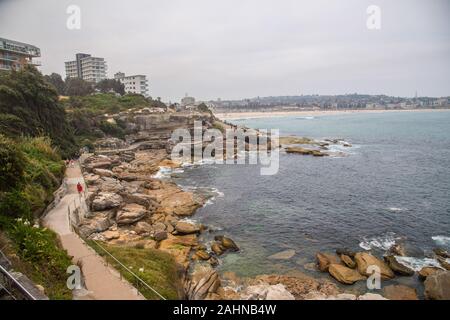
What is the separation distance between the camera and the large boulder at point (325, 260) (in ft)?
64.8

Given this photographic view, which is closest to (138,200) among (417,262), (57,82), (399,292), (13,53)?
(399,292)

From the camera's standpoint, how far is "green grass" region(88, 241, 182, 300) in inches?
537

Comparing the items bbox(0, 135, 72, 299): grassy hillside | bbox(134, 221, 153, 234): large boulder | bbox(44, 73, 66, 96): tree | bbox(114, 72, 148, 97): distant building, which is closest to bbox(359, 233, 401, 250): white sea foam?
bbox(134, 221, 153, 234): large boulder

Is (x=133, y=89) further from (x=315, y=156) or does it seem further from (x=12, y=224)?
(x=12, y=224)

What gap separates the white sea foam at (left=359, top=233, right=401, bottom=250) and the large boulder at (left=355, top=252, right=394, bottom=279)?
7.95 feet

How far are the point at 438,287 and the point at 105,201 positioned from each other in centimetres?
2421

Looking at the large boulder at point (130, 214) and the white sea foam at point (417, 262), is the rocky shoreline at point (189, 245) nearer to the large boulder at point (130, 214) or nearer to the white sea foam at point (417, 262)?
the large boulder at point (130, 214)

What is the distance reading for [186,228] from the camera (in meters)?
24.8

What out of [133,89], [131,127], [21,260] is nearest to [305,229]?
[21,260]

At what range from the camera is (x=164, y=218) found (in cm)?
2750

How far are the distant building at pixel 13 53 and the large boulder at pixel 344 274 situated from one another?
63.8 meters

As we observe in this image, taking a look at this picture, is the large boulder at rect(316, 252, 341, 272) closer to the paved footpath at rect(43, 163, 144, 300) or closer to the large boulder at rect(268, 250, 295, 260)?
the large boulder at rect(268, 250, 295, 260)

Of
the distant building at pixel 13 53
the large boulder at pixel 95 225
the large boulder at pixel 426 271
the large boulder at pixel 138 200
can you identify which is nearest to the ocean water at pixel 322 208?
the large boulder at pixel 426 271
